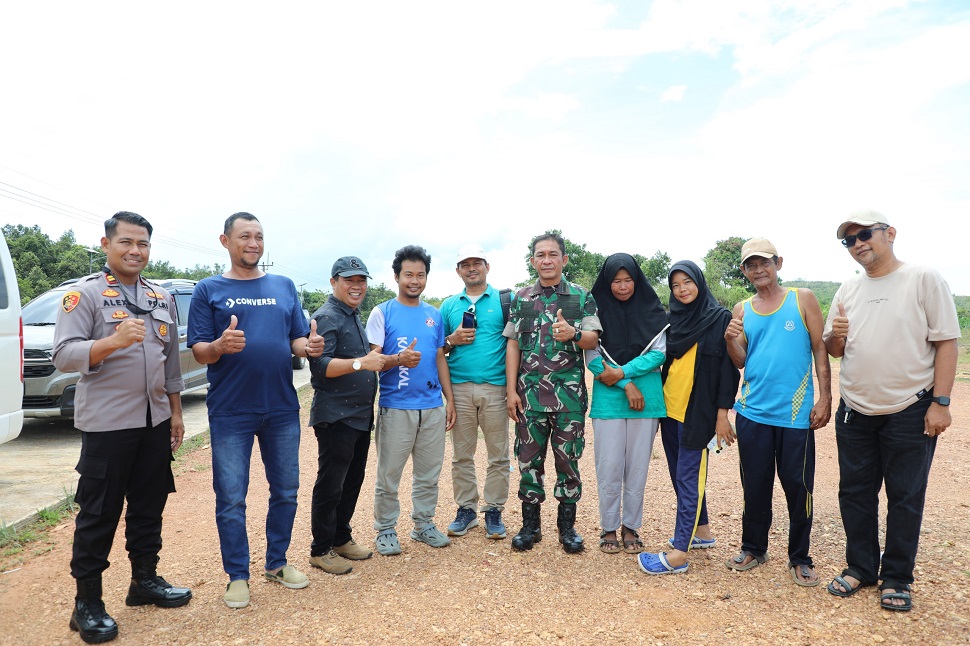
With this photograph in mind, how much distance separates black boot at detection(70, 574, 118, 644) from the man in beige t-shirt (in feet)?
13.0

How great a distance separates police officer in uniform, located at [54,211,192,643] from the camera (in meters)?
3.14

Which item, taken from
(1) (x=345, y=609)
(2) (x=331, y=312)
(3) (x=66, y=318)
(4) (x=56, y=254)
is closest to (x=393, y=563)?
(1) (x=345, y=609)

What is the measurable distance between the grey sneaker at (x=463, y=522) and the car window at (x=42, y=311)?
6.60m

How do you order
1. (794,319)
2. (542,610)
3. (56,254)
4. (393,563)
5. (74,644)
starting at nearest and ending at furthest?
(74,644) < (542,610) < (794,319) < (393,563) < (56,254)

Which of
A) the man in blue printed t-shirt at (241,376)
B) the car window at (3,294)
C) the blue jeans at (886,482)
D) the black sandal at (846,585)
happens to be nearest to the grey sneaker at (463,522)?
the man in blue printed t-shirt at (241,376)

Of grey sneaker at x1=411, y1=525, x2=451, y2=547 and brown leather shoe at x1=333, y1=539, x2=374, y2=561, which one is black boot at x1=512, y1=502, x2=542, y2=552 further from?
brown leather shoe at x1=333, y1=539, x2=374, y2=561

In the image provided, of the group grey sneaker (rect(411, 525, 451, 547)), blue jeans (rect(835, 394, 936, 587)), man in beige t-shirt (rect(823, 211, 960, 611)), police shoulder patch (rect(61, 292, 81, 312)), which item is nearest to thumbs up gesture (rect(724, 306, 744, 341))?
man in beige t-shirt (rect(823, 211, 960, 611))

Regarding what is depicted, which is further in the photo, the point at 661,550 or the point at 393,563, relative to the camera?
the point at 661,550

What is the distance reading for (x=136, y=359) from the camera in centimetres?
329

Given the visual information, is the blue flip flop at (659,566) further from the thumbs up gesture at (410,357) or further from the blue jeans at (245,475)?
the blue jeans at (245,475)

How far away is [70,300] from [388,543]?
2.44m

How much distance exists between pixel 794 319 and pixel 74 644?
4.37 m

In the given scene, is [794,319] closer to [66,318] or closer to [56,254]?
[66,318]

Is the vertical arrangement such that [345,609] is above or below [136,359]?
below
